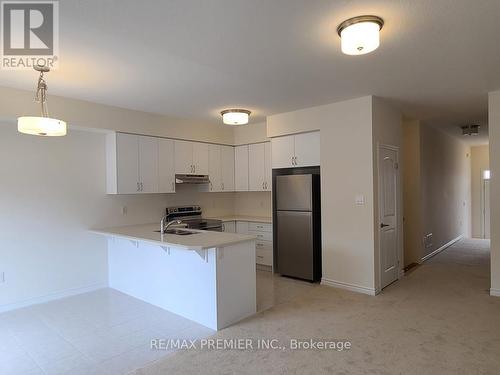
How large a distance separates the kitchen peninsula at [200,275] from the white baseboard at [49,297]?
0.82 meters

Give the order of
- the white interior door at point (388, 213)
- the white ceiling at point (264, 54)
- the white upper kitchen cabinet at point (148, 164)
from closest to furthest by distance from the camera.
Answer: the white ceiling at point (264, 54) → the white interior door at point (388, 213) → the white upper kitchen cabinet at point (148, 164)

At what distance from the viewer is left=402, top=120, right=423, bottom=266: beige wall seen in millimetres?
5504

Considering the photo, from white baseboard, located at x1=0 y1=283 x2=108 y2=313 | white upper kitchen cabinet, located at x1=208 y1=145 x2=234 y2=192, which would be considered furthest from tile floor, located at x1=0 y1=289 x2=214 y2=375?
white upper kitchen cabinet, located at x1=208 y1=145 x2=234 y2=192

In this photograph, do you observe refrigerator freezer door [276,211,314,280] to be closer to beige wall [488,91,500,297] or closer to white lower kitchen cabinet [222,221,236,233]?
white lower kitchen cabinet [222,221,236,233]

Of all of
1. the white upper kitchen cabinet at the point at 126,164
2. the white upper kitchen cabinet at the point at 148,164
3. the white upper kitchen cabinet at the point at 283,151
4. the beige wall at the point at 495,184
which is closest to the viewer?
the beige wall at the point at 495,184

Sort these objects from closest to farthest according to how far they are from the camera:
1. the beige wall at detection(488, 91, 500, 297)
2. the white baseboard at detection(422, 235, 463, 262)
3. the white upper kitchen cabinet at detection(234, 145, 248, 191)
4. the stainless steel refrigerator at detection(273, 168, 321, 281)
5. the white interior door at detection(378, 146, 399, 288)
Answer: the beige wall at detection(488, 91, 500, 297) < the white interior door at detection(378, 146, 399, 288) < the stainless steel refrigerator at detection(273, 168, 321, 281) < the white baseboard at detection(422, 235, 463, 262) < the white upper kitchen cabinet at detection(234, 145, 248, 191)

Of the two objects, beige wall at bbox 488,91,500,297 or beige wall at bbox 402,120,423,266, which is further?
beige wall at bbox 402,120,423,266

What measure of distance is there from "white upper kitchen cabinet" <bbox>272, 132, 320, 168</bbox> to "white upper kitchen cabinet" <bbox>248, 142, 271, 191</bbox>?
1.51ft

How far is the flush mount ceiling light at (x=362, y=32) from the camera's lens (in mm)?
2117

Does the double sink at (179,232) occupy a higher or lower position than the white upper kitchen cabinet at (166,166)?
lower

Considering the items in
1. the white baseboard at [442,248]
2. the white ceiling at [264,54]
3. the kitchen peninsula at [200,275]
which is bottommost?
the white baseboard at [442,248]

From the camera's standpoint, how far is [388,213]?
4.40 metres

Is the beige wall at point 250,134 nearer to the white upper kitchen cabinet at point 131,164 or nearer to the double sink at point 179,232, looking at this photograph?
the white upper kitchen cabinet at point 131,164

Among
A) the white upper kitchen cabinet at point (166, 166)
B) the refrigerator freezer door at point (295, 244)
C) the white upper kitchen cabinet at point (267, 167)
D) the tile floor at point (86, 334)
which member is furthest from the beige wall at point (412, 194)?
the tile floor at point (86, 334)
